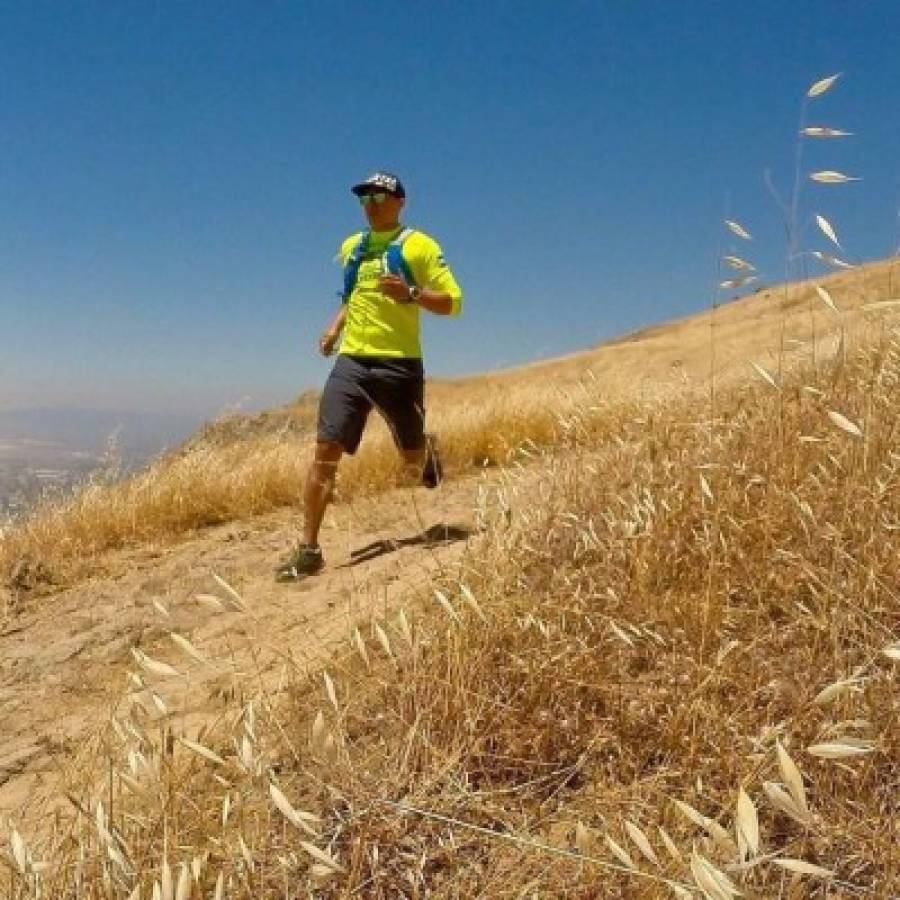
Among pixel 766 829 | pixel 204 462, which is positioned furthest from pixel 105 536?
pixel 766 829

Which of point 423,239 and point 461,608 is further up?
point 423,239

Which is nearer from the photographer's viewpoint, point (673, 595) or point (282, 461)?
point (673, 595)

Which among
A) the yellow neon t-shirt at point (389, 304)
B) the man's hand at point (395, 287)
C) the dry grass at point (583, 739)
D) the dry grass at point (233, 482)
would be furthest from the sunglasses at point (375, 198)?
the dry grass at point (583, 739)

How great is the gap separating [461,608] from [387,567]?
65.2 inches

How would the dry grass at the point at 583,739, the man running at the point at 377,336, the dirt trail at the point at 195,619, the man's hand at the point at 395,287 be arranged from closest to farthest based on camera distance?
the dry grass at the point at 583,739
the dirt trail at the point at 195,619
the man's hand at the point at 395,287
the man running at the point at 377,336

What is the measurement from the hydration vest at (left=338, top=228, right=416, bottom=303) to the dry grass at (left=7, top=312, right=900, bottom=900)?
79.3 inches

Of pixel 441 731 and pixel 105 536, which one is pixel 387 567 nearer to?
pixel 441 731

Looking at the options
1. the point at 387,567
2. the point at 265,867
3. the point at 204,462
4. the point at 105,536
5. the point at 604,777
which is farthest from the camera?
the point at 204,462

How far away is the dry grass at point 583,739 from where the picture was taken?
1.50 m

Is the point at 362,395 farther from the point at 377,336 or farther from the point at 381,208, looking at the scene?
the point at 381,208

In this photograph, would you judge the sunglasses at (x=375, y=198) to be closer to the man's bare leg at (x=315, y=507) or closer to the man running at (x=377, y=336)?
the man running at (x=377, y=336)

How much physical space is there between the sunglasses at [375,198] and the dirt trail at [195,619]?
1632 millimetres

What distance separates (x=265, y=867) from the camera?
164cm

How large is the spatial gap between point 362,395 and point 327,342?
1.90ft
